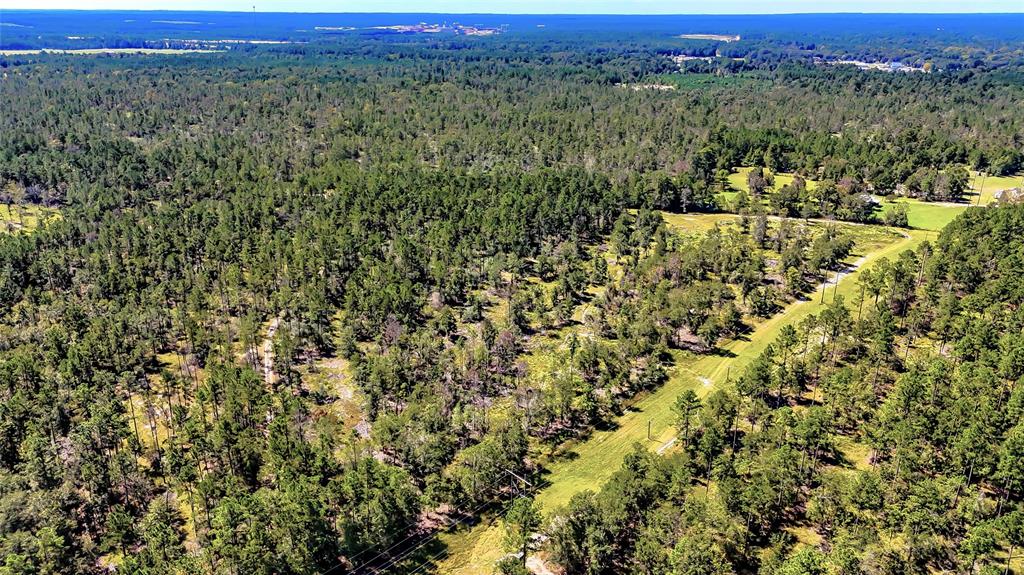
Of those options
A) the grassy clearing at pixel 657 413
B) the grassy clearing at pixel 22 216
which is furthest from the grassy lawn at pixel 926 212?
the grassy clearing at pixel 22 216

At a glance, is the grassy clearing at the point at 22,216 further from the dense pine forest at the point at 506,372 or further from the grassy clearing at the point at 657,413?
the grassy clearing at the point at 657,413

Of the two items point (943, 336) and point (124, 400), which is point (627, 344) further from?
point (124, 400)

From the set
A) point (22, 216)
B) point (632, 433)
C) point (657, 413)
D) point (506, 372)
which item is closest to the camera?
point (632, 433)

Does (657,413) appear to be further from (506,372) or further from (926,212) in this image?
(926,212)

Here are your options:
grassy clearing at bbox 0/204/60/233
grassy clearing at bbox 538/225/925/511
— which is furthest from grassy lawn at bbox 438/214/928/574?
grassy clearing at bbox 0/204/60/233

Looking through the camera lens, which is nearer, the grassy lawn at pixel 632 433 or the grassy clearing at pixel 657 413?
the grassy lawn at pixel 632 433

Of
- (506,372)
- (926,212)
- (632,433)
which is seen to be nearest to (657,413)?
(632,433)
